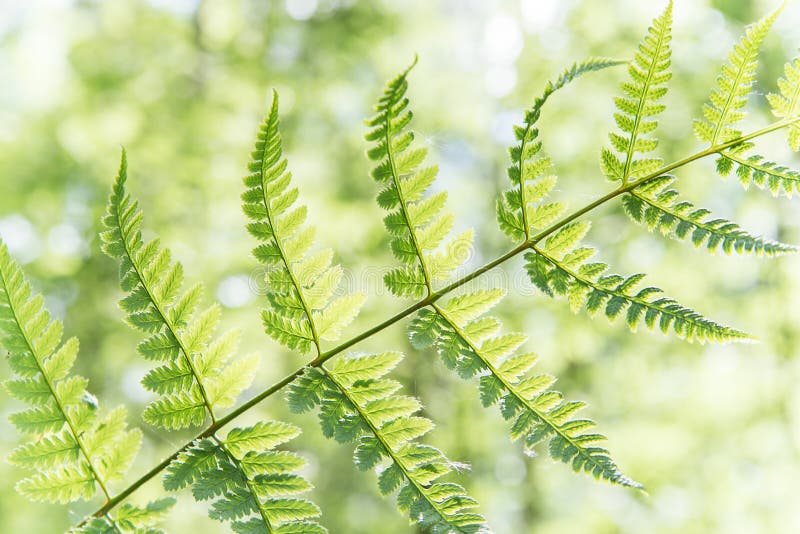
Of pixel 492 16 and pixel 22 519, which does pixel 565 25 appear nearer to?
pixel 492 16

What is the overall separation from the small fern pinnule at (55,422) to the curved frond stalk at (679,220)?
1.01m

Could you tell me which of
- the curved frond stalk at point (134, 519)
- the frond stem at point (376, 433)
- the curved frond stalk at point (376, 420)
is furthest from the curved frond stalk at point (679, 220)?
the curved frond stalk at point (134, 519)

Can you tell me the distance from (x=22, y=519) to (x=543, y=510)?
7768mm

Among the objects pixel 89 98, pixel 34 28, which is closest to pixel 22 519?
pixel 89 98

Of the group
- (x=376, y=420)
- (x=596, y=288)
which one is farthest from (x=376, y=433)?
(x=596, y=288)

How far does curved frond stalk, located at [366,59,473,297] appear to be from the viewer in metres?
0.99

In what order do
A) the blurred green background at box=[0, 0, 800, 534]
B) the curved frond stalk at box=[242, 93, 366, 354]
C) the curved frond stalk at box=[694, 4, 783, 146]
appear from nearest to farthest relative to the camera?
the curved frond stalk at box=[694, 4, 783, 146] → the curved frond stalk at box=[242, 93, 366, 354] → the blurred green background at box=[0, 0, 800, 534]

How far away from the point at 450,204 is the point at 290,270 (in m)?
5.91

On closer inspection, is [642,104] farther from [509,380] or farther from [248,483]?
[248,483]

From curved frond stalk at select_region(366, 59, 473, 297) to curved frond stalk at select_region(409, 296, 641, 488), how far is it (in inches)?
2.9

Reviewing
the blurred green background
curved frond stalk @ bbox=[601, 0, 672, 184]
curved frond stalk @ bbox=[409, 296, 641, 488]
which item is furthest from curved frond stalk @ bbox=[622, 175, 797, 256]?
the blurred green background

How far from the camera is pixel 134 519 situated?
0.97 m

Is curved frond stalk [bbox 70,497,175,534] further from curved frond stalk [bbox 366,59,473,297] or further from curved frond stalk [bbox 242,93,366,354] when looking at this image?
curved frond stalk [bbox 366,59,473,297]

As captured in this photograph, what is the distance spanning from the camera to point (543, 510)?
662 cm
